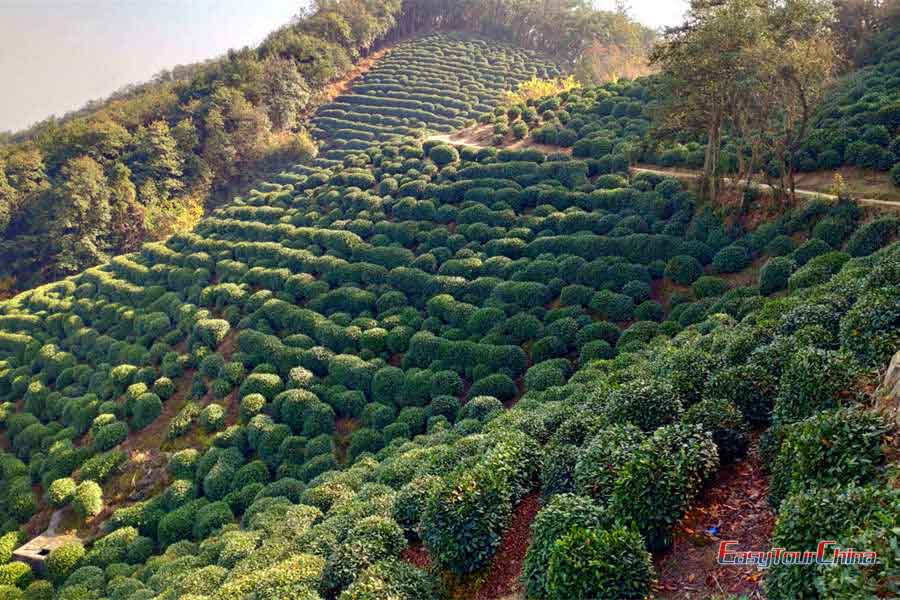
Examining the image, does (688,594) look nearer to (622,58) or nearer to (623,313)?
(623,313)

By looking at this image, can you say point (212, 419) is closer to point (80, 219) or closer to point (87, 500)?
point (87, 500)

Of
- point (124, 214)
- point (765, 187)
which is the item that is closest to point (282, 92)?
point (124, 214)

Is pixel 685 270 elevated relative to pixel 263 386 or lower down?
elevated

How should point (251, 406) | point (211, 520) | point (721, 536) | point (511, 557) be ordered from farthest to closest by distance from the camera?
point (251, 406) → point (211, 520) → point (511, 557) → point (721, 536)

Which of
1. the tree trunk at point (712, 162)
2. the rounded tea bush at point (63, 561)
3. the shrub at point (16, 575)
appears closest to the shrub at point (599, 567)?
the rounded tea bush at point (63, 561)

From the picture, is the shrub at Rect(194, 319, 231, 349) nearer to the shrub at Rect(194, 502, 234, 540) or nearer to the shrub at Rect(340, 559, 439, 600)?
the shrub at Rect(194, 502, 234, 540)
